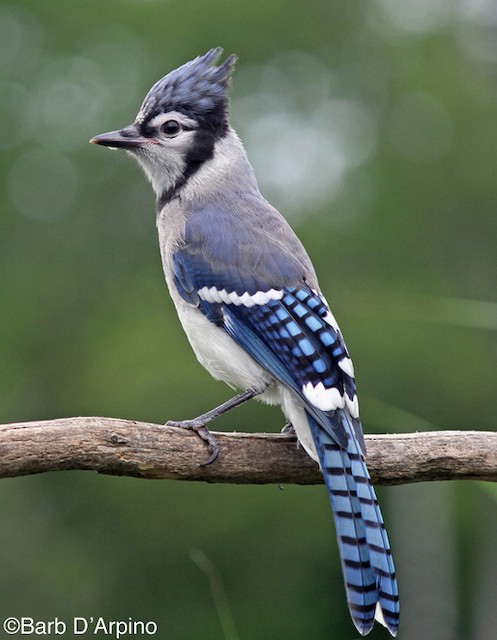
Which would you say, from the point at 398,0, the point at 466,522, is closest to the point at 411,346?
the point at 466,522

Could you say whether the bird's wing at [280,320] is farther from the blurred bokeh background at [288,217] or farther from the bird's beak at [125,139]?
the blurred bokeh background at [288,217]

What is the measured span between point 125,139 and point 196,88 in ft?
1.04

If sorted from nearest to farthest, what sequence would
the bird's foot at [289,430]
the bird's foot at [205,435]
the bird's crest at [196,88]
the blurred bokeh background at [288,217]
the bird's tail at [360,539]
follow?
1. the bird's tail at [360,539]
2. the bird's foot at [205,435]
3. the bird's foot at [289,430]
4. the bird's crest at [196,88]
5. the blurred bokeh background at [288,217]

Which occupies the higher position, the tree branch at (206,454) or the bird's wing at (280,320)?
the bird's wing at (280,320)

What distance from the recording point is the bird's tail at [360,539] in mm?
3277

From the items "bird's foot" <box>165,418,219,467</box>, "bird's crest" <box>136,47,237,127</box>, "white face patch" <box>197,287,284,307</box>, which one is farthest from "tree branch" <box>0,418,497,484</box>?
"bird's crest" <box>136,47,237,127</box>

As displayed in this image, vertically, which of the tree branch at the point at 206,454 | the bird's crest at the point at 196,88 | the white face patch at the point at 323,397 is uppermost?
the bird's crest at the point at 196,88

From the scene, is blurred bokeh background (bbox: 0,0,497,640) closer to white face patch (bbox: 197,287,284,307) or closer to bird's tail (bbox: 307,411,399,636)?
white face patch (bbox: 197,287,284,307)

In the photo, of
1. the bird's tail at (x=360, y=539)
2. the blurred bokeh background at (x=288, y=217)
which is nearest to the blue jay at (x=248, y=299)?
the bird's tail at (x=360, y=539)

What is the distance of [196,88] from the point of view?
14.1 feet

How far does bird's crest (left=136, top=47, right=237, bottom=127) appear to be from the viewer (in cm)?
431

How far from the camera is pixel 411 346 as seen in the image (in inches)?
626

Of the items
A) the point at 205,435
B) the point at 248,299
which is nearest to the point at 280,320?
the point at 248,299

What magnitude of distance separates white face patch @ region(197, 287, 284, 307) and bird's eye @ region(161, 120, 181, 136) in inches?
27.0
